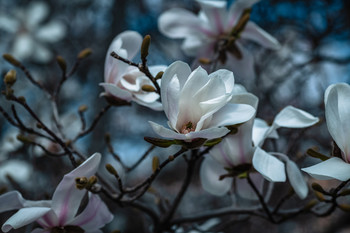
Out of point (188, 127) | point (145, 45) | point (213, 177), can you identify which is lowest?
point (213, 177)

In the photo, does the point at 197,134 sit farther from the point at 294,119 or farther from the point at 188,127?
the point at 294,119

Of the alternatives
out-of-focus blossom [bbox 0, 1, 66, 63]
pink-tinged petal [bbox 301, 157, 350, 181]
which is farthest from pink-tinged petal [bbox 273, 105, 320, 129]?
out-of-focus blossom [bbox 0, 1, 66, 63]

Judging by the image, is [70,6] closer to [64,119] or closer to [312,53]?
[64,119]

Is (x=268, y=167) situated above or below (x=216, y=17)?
below

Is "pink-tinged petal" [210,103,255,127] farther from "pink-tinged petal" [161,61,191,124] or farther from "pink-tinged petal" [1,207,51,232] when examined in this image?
"pink-tinged petal" [1,207,51,232]

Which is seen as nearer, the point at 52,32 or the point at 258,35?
the point at 258,35

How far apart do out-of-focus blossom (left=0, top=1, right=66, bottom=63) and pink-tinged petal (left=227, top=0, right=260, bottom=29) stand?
76.9 inches

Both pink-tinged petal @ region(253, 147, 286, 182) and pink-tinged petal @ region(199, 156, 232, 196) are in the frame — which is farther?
pink-tinged petal @ region(199, 156, 232, 196)

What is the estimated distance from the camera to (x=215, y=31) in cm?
108

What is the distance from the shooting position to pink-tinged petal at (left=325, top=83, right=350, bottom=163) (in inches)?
23.0

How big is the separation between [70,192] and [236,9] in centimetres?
67

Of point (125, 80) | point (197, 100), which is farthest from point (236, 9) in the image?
point (197, 100)

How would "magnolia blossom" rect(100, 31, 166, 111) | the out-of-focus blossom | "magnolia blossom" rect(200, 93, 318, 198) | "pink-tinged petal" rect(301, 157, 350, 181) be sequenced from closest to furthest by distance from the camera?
1. "pink-tinged petal" rect(301, 157, 350, 181)
2. "magnolia blossom" rect(200, 93, 318, 198)
3. "magnolia blossom" rect(100, 31, 166, 111)
4. the out-of-focus blossom

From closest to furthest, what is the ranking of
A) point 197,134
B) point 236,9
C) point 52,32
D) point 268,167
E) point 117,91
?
point 197,134 < point 268,167 < point 117,91 < point 236,9 < point 52,32
